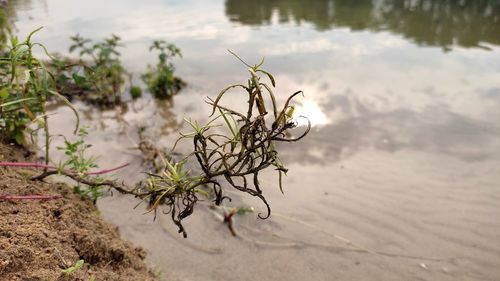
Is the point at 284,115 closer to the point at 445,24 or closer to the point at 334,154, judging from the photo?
the point at 334,154

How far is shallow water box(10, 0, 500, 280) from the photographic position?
125 inches

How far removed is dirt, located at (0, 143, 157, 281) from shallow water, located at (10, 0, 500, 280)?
2.09 feet

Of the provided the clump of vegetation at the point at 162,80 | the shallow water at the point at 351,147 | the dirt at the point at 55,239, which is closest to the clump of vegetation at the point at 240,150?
the dirt at the point at 55,239

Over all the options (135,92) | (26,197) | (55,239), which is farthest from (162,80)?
(55,239)

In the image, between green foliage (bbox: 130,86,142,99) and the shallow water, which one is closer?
the shallow water

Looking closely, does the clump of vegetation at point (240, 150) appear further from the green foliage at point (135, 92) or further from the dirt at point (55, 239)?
the green foliage at point (135, 92)

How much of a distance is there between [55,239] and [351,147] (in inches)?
137

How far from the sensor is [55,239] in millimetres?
2018

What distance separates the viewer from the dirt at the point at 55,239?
1.78 meters

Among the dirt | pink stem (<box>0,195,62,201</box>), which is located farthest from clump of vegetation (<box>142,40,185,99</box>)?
pink stem (<box>0,195,62,201</box>)

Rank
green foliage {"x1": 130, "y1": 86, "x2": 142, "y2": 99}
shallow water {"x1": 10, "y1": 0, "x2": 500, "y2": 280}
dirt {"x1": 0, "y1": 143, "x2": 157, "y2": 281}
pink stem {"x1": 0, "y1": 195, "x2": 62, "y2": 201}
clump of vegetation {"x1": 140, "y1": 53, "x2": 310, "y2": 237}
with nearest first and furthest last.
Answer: clump of vegetation {"x1": 140, "y1": 53, "x2": 310, "y2": 237} → dirt {"x1": 0, "y1": 143, "x2": 157, "y2": 281} → pink stem {"x1": 0, "y1": 195, "x2": 62, "y2": 201} → shallow water {"x1": 10, "y1": 0, "x2": 500, "y2": 280} → green foliage {"x1": 130, "y1": 86, "x2": 142, "y2": 99}

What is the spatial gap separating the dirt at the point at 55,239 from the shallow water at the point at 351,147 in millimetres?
637

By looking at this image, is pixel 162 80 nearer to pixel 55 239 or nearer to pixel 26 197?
pixel 26 197

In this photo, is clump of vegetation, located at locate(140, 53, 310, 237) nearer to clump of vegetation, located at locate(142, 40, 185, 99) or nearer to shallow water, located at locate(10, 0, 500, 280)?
shallow water, located at locate(10, 0, 500, 280)
